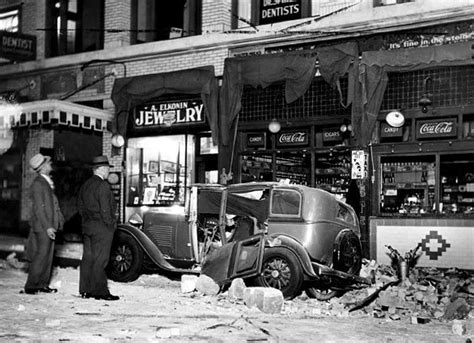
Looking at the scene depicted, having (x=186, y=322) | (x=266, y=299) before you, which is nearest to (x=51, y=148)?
(x=266, y=299)

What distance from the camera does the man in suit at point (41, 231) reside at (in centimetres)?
984

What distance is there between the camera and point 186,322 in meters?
7.99

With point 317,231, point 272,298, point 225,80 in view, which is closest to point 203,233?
point 317,231

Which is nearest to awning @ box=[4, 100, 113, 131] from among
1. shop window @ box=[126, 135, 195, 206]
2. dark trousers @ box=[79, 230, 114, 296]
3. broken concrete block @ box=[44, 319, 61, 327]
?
shop window @ box=[126, 135, 195, 206]

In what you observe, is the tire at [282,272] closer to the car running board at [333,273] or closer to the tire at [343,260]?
the car running board at [333,273]

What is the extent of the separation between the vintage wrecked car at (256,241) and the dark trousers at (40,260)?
1.96 m

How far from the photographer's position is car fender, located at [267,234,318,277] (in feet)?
31.5

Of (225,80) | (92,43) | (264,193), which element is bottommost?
(264,193)

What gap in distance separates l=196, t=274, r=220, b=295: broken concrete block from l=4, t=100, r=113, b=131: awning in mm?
6994

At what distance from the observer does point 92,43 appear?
18.7 meters

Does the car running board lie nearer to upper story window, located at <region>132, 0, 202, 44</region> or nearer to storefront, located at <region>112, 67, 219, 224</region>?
storefront, located at <region>112, 67, 219, 224</region>

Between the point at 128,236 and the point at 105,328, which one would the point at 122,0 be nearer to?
the point at 128,236

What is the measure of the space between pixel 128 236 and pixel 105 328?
4319 mm

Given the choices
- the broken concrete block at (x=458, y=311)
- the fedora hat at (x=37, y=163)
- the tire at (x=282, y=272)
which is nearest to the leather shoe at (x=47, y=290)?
the fedora hat at (x=37, y=163)
